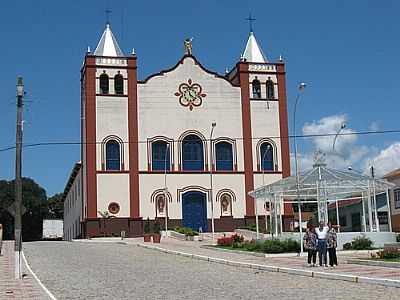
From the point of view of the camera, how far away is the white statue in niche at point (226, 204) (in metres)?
57.5

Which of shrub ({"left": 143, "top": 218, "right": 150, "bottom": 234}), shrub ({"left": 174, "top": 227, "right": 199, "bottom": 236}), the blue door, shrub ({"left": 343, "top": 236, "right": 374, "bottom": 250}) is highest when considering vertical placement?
the blue door

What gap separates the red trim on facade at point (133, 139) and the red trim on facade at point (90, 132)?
9.45ft

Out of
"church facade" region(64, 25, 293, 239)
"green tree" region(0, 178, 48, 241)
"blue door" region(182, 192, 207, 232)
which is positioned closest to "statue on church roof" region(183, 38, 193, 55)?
"church facade" region(64, 25, 293, 239)

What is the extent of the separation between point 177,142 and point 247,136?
Result: 6.02 m

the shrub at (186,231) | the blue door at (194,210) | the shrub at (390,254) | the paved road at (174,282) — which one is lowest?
the paved road at (174,282)

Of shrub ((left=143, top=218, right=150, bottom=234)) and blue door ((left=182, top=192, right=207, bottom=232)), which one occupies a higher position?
blue door ((left=182, top=192, right=207, bottom=232))

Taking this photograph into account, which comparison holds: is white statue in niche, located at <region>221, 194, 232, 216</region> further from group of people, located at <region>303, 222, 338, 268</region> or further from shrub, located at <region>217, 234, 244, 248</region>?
group of people, located at <region>303, 222, 338, 268</region>

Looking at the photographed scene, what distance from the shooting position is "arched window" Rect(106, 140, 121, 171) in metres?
55.6

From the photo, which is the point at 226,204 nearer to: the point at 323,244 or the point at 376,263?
the point at 323,244

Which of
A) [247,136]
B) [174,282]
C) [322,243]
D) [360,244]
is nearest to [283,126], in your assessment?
[247,136]

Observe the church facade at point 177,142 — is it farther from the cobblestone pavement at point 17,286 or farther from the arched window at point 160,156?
the cobblestone pavement at point 17,286

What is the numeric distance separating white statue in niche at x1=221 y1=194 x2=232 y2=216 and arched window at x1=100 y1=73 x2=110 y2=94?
13137mm

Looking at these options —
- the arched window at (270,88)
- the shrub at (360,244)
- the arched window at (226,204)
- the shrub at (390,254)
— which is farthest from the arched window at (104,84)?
the shrub at (390,254)

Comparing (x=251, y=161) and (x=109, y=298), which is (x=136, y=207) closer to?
(x=251, y=161)
